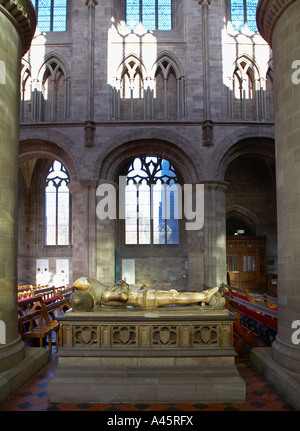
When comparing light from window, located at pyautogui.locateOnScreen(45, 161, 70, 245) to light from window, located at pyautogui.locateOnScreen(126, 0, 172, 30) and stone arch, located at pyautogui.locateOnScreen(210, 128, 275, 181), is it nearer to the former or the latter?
light from window, located at pyautogui.locateOnScreen(126, 0, 172, 30)

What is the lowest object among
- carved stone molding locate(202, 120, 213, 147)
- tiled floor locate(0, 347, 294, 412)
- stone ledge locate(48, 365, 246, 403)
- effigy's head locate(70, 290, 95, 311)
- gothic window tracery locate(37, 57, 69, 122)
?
tiled floor locate(0, 347, 294, 412)

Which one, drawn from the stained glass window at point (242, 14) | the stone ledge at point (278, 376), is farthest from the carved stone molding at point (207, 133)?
the stone ledge at point (278, 376)

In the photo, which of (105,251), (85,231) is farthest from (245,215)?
(85,231)

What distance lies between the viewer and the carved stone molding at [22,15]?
541 cm

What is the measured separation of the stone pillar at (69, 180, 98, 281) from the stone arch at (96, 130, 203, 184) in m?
0.87

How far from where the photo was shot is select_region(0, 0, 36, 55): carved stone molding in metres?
5.41

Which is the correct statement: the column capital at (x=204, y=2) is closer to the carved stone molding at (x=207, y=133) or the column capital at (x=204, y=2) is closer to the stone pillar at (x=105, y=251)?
the carved stone molding at (x=207, y=133)

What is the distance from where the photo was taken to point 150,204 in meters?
19.5

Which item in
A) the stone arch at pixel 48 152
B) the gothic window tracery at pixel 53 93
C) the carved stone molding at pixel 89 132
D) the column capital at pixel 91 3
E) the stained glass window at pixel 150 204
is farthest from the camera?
the stained glass window at pixel 150 204

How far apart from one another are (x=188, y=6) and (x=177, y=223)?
33.3ft

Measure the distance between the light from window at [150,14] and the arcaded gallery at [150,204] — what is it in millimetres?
84

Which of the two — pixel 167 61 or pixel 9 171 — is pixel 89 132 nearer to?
pixel 167 61

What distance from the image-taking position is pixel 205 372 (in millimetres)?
4820

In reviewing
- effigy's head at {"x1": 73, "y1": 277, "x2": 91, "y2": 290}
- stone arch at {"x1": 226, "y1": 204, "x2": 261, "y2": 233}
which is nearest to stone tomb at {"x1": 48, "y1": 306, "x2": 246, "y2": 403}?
effigy's head at {"x1": 73, "y1": 277, "x2": 91, "y2": 290}
